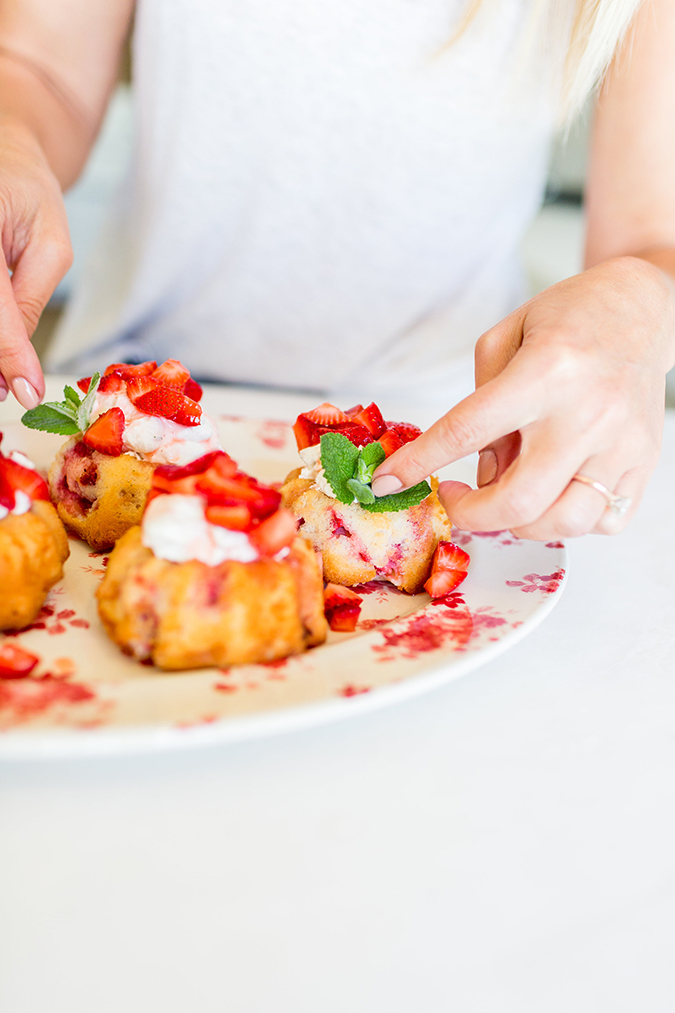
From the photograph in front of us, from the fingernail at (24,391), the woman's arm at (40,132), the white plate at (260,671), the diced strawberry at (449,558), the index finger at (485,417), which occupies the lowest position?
the white plate at (260,671)

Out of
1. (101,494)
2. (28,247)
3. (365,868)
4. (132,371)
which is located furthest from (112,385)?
(365,868)

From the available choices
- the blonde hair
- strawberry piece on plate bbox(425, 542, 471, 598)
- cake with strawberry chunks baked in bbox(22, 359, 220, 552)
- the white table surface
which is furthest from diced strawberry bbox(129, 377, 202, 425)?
the blonde hair

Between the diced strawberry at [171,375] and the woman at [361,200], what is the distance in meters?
0.19

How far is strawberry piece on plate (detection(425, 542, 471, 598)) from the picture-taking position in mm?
1095

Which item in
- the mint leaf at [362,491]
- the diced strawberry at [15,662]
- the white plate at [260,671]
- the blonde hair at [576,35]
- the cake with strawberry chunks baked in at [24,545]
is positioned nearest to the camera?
the white plate at [260,671]

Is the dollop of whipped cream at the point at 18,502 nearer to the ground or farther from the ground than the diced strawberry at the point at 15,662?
farther from the ground

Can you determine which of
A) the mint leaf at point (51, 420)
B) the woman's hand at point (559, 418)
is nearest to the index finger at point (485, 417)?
the woman's hand at point (559, 418)

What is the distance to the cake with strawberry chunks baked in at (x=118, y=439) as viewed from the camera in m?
1.20

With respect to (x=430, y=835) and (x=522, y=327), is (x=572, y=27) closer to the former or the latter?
(x=522, y=327)

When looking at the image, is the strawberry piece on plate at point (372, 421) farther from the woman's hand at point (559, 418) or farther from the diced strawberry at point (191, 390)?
the diced strawberry at point (191, 390)

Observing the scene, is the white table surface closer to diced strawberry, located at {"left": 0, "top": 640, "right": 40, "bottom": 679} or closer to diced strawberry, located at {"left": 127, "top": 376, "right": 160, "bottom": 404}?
diced strawberry, located at {"left": 0, "top": 640, "right": 40, "bottom": 679}

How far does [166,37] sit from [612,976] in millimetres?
2018

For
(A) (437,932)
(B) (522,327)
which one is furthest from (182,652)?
(B) (522,327)

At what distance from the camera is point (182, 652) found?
2.90 ft
